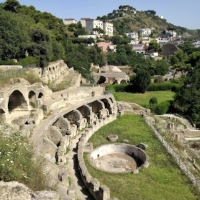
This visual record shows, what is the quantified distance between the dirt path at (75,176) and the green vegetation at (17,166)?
271 centimetres

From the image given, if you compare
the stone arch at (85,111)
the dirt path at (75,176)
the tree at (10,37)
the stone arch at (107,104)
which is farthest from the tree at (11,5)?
the dirt path at (75,176)

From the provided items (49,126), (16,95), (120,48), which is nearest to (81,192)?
(49,126)

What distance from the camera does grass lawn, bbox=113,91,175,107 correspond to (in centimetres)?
4159

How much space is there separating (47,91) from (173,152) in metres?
11.9

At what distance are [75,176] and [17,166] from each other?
596 centimetres

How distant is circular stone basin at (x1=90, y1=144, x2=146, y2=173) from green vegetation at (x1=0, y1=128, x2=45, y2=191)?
7.00 meters

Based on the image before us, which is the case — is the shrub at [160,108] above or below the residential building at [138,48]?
below

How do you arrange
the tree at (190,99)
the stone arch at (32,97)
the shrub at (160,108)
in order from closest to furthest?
the stone arch at (32,97)
the tree at (190,99)
the shrub at (160,108)

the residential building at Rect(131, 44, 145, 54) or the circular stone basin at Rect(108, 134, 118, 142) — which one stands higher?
the residential building at Rect(131, 44, 145, 54)

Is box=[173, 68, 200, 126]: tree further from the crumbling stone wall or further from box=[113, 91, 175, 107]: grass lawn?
the crumbling stone wall

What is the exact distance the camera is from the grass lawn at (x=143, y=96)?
136 ft

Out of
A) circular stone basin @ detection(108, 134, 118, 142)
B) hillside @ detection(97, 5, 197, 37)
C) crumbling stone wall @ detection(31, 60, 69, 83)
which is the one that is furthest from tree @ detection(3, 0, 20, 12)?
hillside @ detection(97, 5, 197, 37)

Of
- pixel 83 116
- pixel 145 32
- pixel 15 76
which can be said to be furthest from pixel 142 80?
pixel 145 32

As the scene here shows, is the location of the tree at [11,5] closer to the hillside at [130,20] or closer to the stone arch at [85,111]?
the stone arch at [85,111]
